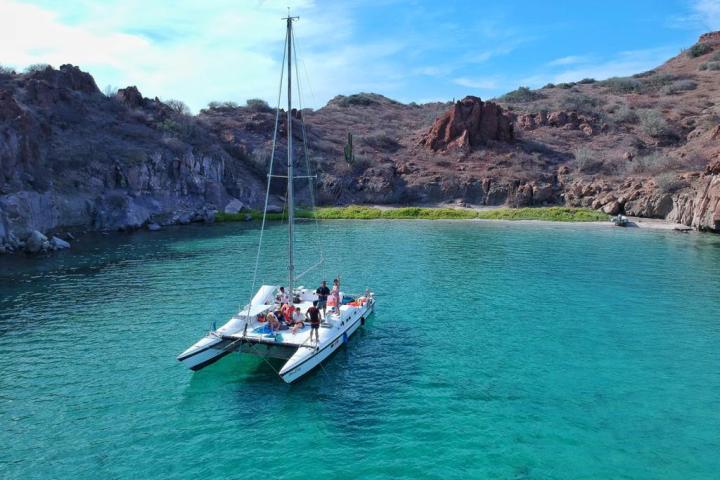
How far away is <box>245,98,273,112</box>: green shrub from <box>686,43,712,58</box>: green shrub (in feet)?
377

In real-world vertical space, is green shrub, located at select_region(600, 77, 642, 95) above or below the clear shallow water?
above

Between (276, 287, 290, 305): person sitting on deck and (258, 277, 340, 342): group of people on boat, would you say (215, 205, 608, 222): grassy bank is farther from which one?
(258, 277, 340, 342): group of people on boat

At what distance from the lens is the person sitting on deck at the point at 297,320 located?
68.1ft

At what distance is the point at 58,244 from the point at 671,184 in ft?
232

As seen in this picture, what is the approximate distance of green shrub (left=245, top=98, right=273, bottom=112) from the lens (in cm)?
10900

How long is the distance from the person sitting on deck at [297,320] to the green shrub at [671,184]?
199 ft

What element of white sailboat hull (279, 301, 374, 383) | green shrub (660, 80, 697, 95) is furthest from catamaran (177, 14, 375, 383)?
green shrub (660, 80, 697, 95)

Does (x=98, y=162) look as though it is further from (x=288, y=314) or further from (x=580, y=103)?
(x=580, y=103)

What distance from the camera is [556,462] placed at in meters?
14.2

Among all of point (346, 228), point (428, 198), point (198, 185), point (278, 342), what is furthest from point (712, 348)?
point (198, 185)

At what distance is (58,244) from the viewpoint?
46656mm

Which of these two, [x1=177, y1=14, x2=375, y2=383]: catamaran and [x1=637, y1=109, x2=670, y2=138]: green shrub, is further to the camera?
[x1=637, y1=109, x2=670, y2=138]: green shrub

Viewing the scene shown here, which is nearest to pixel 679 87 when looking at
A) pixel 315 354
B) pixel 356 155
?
pixel 356 155

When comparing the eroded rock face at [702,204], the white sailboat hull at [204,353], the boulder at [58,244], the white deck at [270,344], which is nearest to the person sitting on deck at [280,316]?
the white deck at [270,344]
